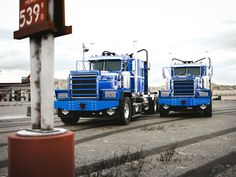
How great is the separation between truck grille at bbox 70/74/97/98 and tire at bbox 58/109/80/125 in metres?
0.70

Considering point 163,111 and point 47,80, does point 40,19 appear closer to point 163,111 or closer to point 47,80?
point 47,80

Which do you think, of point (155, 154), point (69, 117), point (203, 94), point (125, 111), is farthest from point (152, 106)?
point (155, 154)

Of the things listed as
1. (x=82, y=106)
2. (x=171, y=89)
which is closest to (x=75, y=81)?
(x=82, y=106)

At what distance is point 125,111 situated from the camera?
43.9 ft

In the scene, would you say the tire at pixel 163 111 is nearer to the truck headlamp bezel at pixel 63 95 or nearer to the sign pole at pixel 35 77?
the truck headlamp bezel at pixel 63 95

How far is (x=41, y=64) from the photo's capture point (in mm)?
3764

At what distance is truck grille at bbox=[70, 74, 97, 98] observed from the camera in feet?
42.4

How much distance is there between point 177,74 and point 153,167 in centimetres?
1317

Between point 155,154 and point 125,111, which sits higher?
point 125,111

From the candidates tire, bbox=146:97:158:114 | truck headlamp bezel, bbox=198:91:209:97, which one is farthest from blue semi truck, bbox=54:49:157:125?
tire, bbox=146:97:158:114

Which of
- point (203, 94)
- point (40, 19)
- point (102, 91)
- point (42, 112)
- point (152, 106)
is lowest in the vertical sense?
point (152, 106)

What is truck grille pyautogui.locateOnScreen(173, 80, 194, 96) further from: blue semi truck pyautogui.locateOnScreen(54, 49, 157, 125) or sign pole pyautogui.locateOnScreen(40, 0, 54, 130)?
sign pole pyautogui.locateOnScreen(40, 0, 54, 130)

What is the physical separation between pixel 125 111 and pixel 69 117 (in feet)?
7.76

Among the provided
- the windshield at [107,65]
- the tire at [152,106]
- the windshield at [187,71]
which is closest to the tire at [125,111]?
the windshield at [107,65]
